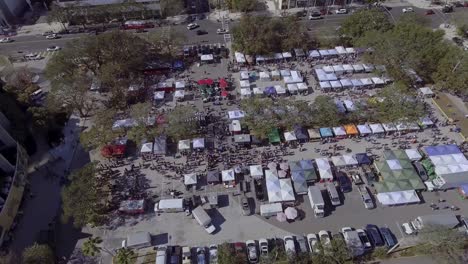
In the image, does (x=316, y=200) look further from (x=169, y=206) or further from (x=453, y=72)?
(x=453, y=72)

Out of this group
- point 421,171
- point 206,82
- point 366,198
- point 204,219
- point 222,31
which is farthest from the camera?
point 222,31

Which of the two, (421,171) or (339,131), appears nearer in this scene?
(421,171)

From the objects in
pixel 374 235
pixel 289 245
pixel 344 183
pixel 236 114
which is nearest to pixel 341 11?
pixel 236 114

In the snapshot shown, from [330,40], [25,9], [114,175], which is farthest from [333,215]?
[25,9]

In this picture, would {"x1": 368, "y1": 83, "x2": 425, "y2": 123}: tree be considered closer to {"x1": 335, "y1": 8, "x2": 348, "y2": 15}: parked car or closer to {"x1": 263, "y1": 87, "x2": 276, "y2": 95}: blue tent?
{"x1": 263, "y1": 87, "x2": 276, "y2": 95}: blue tent

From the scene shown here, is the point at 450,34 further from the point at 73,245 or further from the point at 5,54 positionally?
the point at 5,54

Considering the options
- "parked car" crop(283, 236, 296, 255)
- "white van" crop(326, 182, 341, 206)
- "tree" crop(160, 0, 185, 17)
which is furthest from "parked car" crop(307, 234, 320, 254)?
"tree" crop(160, 0, 185, 17)
